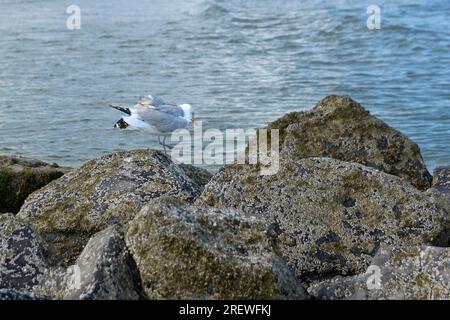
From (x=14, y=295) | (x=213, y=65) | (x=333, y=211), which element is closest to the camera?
(x=14, y=295)

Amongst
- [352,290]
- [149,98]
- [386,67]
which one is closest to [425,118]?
[386,67]

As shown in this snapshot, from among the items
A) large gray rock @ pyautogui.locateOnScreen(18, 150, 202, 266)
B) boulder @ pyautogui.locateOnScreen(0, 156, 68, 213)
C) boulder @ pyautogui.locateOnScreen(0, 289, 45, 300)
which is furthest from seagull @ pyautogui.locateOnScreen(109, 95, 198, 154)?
boulder @ pyautogui.locateOnScreen(0, 289, 45, 300)

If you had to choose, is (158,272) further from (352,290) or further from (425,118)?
(425,118)

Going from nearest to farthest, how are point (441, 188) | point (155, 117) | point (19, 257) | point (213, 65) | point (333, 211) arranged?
point (19, 257) → point (333, 211) → point (441, 188) → point (155, 117) → point (213, 65)

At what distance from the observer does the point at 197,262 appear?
427 centimetres

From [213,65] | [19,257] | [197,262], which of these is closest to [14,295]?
[19,257]

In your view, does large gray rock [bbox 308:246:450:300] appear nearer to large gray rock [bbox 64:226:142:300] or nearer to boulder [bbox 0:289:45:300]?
large gray rock [bbox 64:226:142:300]

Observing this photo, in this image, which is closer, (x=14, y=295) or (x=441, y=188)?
(x=14, y=295)

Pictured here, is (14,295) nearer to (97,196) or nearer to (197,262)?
(197,262)

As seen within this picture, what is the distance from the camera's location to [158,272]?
14.1 feet

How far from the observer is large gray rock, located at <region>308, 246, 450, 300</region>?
4.44 m

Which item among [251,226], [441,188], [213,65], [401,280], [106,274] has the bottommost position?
[213,65]

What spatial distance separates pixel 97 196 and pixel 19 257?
3.27 ft

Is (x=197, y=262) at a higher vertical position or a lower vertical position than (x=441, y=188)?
higher
